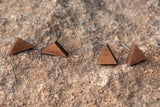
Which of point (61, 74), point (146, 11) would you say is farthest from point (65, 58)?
point (146, 11)

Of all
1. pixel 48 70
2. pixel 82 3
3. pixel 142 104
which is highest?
pixel 82 3

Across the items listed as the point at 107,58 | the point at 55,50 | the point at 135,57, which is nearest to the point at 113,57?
the point at 107,58

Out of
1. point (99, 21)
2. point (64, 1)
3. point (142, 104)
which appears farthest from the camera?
point (64, 1)

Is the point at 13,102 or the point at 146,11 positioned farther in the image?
the point at 146,11

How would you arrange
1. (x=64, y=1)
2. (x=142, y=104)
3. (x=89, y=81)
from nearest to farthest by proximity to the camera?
(x=142, y=104), (x=89, y=81), (x=64, y=1)

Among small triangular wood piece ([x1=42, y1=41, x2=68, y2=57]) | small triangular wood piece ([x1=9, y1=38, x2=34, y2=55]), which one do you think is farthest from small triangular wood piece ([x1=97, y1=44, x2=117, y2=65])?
small triangular wood piece ([x1=9, y1=38, x2=34, y2=55])

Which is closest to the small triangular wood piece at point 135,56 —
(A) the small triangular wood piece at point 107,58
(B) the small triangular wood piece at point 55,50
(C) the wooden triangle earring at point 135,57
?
(C) the wooden triangle earring at point 135,57

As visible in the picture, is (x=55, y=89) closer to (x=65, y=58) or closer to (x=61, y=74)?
(x=61, y=74)

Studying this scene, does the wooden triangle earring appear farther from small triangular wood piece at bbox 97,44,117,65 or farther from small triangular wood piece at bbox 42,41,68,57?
small triangular wood piece at bbox 42,41,68,57
